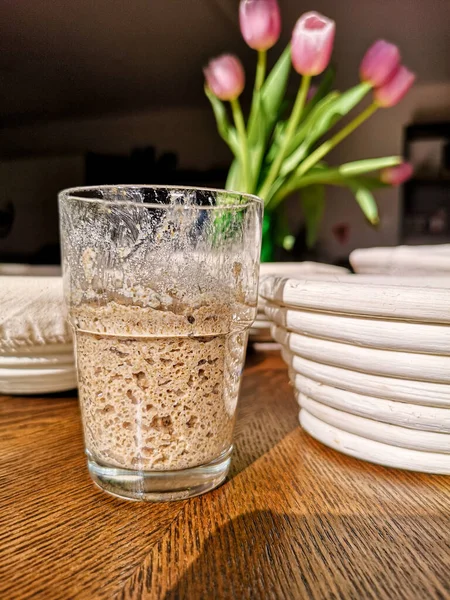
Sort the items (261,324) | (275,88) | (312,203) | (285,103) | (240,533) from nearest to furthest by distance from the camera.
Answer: (240,533) < (261,324) < (275,88) < (285,103) < (312,203)

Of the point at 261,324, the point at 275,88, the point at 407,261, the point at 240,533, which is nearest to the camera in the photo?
the point at 240,533

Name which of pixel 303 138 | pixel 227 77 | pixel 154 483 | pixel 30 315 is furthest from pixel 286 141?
pixel 154 483

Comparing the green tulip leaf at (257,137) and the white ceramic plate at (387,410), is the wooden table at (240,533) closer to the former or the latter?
the white ceramic plate at (387,410)

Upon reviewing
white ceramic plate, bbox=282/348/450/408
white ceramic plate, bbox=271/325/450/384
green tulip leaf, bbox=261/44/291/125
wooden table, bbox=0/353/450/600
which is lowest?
wooden table, bbox=0/353/450/600

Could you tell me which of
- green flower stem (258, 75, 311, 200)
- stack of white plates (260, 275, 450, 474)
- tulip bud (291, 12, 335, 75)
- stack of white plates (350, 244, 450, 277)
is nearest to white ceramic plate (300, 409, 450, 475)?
stack of white plates (260, 275, 450, 474)

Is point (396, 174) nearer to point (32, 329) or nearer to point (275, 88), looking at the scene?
point (275, 88)

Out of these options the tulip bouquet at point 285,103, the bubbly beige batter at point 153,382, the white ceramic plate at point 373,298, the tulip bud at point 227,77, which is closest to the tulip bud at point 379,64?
the tulip bouquet at point 285,103

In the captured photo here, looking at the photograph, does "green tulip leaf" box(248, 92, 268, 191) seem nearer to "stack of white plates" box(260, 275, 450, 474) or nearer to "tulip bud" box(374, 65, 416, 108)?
"tulip bud" box(374, 65, 416, 108)
